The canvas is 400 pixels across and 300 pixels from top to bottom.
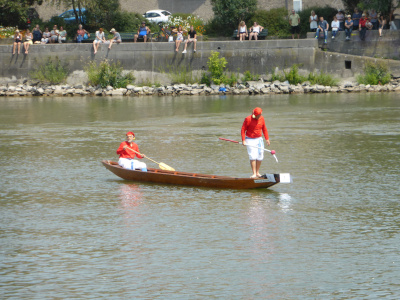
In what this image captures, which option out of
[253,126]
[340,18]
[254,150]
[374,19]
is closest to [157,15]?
[340,18]

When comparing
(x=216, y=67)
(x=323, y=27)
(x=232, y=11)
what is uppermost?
(x=232, y=11)

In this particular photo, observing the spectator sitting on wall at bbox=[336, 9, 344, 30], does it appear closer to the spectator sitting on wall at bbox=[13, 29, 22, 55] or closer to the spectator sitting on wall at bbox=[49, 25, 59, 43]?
the spectator sitting on wall at bbox=[49, 25, 59, 43]

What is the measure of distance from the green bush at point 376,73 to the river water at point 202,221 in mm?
14347

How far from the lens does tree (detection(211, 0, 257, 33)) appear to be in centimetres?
4441

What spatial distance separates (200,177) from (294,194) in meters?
2.01

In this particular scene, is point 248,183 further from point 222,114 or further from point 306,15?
point 306,15

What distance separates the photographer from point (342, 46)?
126 ft

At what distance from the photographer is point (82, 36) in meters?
41.4

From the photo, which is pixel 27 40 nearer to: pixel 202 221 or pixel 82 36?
pixel 82 36

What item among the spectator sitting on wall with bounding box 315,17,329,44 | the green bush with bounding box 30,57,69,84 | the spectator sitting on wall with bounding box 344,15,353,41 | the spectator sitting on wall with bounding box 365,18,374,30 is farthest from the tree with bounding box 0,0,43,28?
the spectator sitting on wall with bounding box 365,18,374,30

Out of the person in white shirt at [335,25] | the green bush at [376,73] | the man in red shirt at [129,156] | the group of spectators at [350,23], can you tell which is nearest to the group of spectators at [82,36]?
the group of spectators at [350,23]

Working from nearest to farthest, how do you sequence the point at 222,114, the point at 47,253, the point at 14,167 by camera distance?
the point at 47,253 < the point at 14,167 < the point at 222,114

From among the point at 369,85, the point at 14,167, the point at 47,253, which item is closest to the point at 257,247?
the point at 47,253

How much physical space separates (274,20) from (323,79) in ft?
24.5
